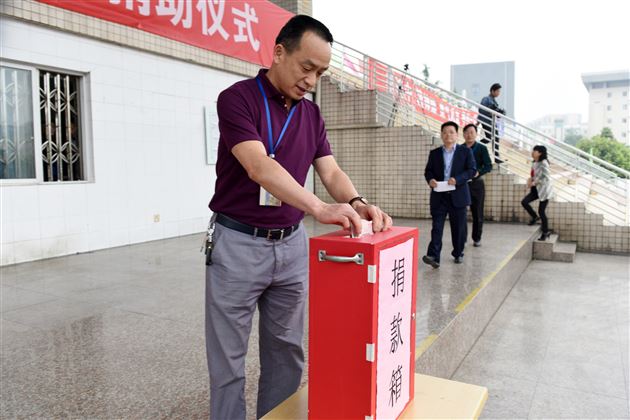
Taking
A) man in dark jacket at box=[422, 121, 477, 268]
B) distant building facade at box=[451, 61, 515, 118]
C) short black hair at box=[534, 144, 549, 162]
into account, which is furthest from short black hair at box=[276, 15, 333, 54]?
distant building facade at box=[451, 61, 515, 118]

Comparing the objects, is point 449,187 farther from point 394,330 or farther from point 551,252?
point 394,330

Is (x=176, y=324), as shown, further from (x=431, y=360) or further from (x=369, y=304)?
(x=369, y=304)

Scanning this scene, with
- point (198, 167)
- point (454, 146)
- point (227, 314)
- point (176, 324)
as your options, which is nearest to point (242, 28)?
point (198, 167)

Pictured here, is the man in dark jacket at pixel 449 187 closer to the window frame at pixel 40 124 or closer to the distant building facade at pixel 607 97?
the window frame at pixel 40 124

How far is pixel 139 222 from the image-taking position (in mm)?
6320

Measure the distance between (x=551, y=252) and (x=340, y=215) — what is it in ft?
21.3

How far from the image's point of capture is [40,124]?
526 cm

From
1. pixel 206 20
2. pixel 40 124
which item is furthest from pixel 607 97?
pixel 40 124

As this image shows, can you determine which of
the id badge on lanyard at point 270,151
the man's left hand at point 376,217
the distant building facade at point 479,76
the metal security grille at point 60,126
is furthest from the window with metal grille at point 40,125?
the distant building facade at point 479,76

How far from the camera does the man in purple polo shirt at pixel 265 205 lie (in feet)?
4.74

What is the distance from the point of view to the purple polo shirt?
1469 millimetres

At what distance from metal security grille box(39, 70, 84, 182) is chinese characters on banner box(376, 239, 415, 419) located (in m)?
5.09

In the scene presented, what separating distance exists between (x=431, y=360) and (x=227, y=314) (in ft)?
5.30

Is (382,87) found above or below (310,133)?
Answer: above
